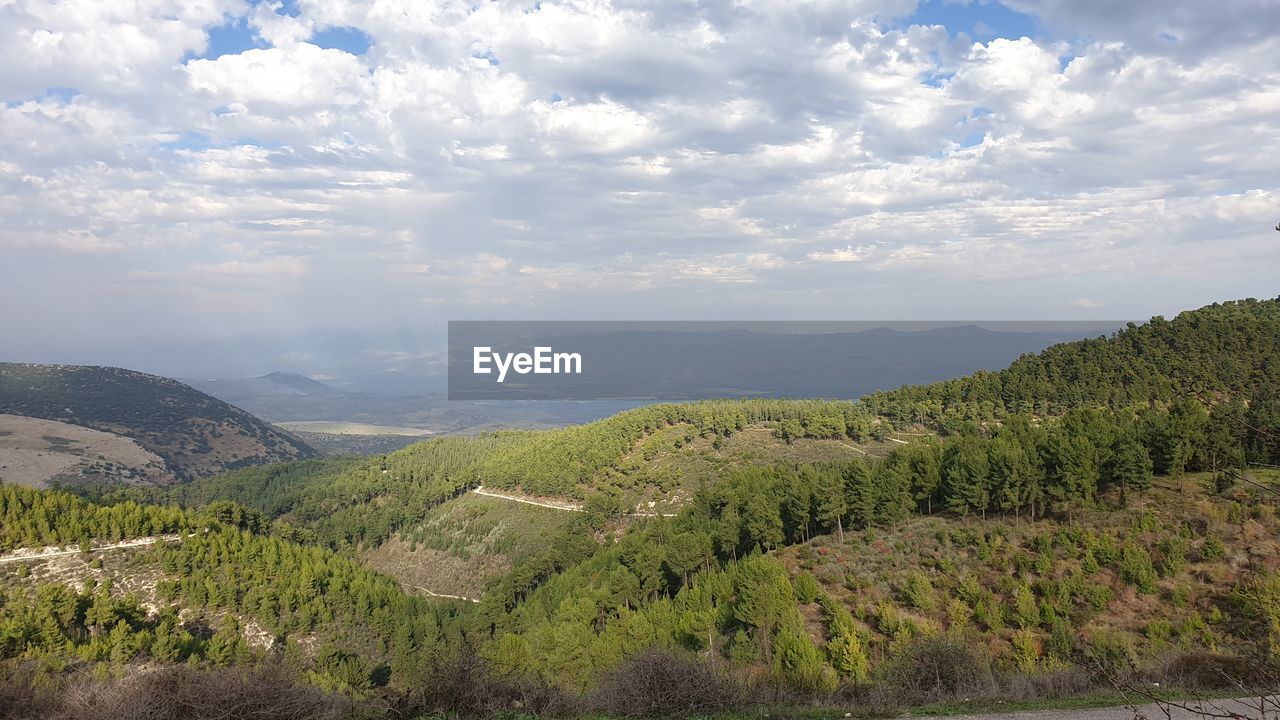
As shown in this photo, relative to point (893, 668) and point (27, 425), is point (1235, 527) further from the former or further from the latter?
point (27, 425)

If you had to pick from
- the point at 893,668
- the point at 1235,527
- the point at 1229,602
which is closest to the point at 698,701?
the point at 893,668

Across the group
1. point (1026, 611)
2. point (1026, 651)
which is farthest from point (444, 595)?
point (1026, 651)

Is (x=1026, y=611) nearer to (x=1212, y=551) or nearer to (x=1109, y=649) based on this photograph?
(x=1109, y=649)

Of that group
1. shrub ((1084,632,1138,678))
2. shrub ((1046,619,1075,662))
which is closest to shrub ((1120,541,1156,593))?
shrub ((1084,632,1138,678))


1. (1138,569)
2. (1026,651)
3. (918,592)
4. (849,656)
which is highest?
(1138,569)

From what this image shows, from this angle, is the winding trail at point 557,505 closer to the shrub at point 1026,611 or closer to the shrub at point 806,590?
the shrub at point 806,590

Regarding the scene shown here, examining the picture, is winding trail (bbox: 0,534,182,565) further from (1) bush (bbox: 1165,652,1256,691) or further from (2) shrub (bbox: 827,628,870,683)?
(1) bush (bbox: 1165,652,1256,691)
